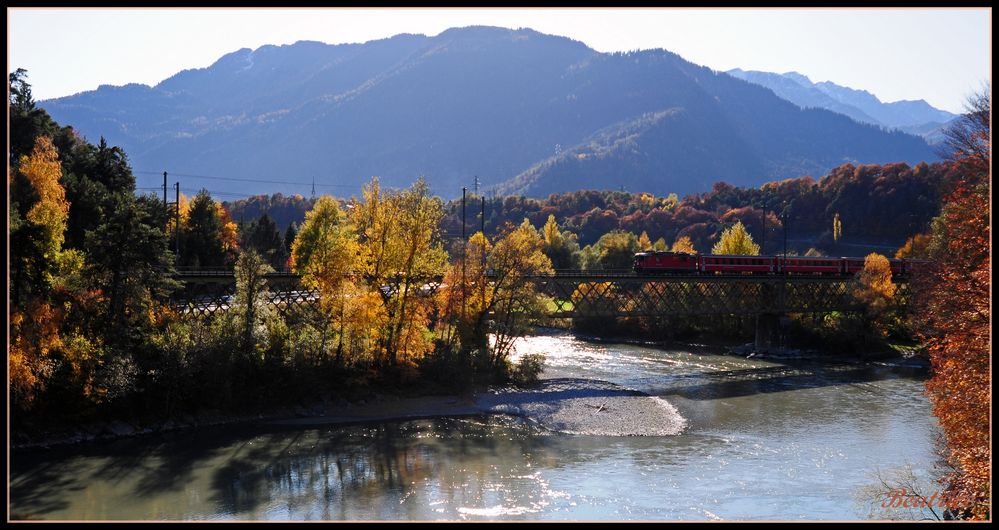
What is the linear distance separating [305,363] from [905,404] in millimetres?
30675

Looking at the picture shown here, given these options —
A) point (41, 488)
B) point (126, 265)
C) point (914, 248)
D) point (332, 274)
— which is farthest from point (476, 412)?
point (914, 248)

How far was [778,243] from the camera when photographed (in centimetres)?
11650

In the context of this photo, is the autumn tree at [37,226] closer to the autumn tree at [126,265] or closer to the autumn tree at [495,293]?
the autumn tree at [126,265]

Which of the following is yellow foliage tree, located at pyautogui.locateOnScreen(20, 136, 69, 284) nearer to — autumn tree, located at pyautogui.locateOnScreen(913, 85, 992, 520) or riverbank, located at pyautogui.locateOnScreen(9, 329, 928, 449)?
riverbank, located at pyautogui.locateOnScreen(9, 329, 928, 449)

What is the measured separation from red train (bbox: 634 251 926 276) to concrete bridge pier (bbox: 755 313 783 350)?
11.7 feet

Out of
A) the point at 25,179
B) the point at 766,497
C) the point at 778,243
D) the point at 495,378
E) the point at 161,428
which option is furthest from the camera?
the point at 778,243

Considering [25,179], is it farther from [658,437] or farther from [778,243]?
[778,243]

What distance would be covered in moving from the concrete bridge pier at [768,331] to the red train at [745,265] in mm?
3556

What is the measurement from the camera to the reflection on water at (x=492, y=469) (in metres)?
25.5

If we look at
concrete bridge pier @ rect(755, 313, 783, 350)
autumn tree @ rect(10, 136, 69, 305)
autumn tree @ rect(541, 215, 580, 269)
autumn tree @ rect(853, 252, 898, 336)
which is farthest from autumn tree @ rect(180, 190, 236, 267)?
autumn tree @ rect(853, 252, 898, 336)

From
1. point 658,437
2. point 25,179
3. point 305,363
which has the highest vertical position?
point 25,179

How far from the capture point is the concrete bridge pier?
65.0m

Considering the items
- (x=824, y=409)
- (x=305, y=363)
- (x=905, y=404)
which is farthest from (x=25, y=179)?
(x=905, y=404)

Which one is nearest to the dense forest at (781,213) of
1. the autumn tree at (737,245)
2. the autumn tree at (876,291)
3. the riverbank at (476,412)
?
the autumn tree at (737,245)
